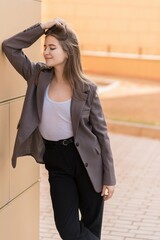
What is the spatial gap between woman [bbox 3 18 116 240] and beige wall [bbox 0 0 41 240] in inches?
4.5

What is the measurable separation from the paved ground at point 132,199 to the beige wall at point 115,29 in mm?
7800

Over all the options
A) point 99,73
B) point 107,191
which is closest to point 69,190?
point 107,191

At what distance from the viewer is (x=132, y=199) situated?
629 centimetres

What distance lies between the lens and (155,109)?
12117 mm

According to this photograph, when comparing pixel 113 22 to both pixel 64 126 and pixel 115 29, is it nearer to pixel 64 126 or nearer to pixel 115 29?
pixel 115 29

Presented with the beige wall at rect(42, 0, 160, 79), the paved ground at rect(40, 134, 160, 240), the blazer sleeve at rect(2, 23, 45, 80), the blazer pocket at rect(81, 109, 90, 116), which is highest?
the blazer sleeve at rect(2, 23, 45, 80)

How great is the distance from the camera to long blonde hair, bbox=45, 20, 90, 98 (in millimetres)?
3467

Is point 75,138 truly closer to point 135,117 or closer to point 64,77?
point 64,77

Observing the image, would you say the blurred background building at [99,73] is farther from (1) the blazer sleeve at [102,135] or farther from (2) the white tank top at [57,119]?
(1) the blazer sleeve at [102,135]

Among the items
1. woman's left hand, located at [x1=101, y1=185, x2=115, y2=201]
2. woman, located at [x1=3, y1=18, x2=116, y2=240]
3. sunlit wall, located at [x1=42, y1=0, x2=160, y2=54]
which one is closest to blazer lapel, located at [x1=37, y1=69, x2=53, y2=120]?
woman, located at [x1=3, y1=18, x2=116, y2=240]

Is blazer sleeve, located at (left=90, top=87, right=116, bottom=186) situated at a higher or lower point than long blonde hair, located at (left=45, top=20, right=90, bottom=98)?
lower

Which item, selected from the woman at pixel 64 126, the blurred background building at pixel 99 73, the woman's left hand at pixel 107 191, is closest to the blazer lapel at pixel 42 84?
the woman at pixel 64 126

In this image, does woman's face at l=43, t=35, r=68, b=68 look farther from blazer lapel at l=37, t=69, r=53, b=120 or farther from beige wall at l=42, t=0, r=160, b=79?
beige wall at l=42, t=0, r=160, b=79

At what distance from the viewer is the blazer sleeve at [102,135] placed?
3555mm
